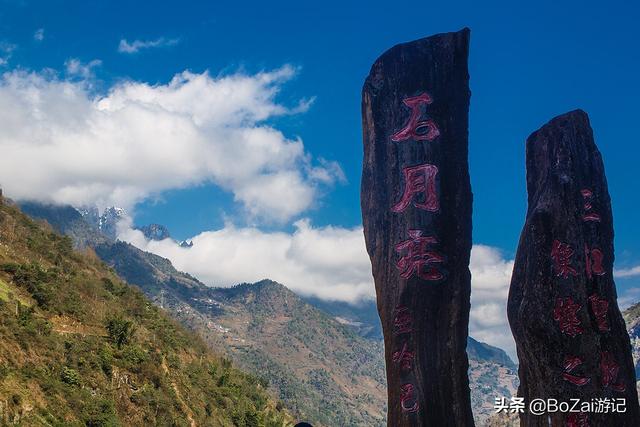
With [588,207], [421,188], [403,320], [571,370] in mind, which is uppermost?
[421,188]

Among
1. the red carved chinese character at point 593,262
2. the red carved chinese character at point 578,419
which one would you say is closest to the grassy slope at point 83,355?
the red carved chinese character at point 578,419

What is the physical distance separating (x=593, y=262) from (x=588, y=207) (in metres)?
0.75

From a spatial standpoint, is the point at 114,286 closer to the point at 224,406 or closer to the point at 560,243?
the point at 224,406

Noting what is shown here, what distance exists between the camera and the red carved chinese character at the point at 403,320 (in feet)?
27.7

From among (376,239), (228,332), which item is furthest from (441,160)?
(228,332)

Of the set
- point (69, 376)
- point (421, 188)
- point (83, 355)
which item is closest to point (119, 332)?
point (83, 355)

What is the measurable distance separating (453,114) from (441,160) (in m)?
0.78

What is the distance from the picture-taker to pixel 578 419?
23.7 ft

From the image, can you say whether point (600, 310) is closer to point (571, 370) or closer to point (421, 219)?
point (571, 370)

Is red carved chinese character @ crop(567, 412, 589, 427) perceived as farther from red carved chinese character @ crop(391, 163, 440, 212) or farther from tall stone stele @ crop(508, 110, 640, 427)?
red carved chinese character @ crop(391, 163, 440, 212)

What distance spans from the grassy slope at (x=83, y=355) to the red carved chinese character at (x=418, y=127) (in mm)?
15932

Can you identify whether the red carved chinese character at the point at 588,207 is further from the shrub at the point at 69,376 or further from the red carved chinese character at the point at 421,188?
the shrub at the point at 69,376

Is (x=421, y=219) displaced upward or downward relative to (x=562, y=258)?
upward

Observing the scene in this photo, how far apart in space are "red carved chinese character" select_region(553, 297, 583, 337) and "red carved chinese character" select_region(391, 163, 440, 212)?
2174 mm
